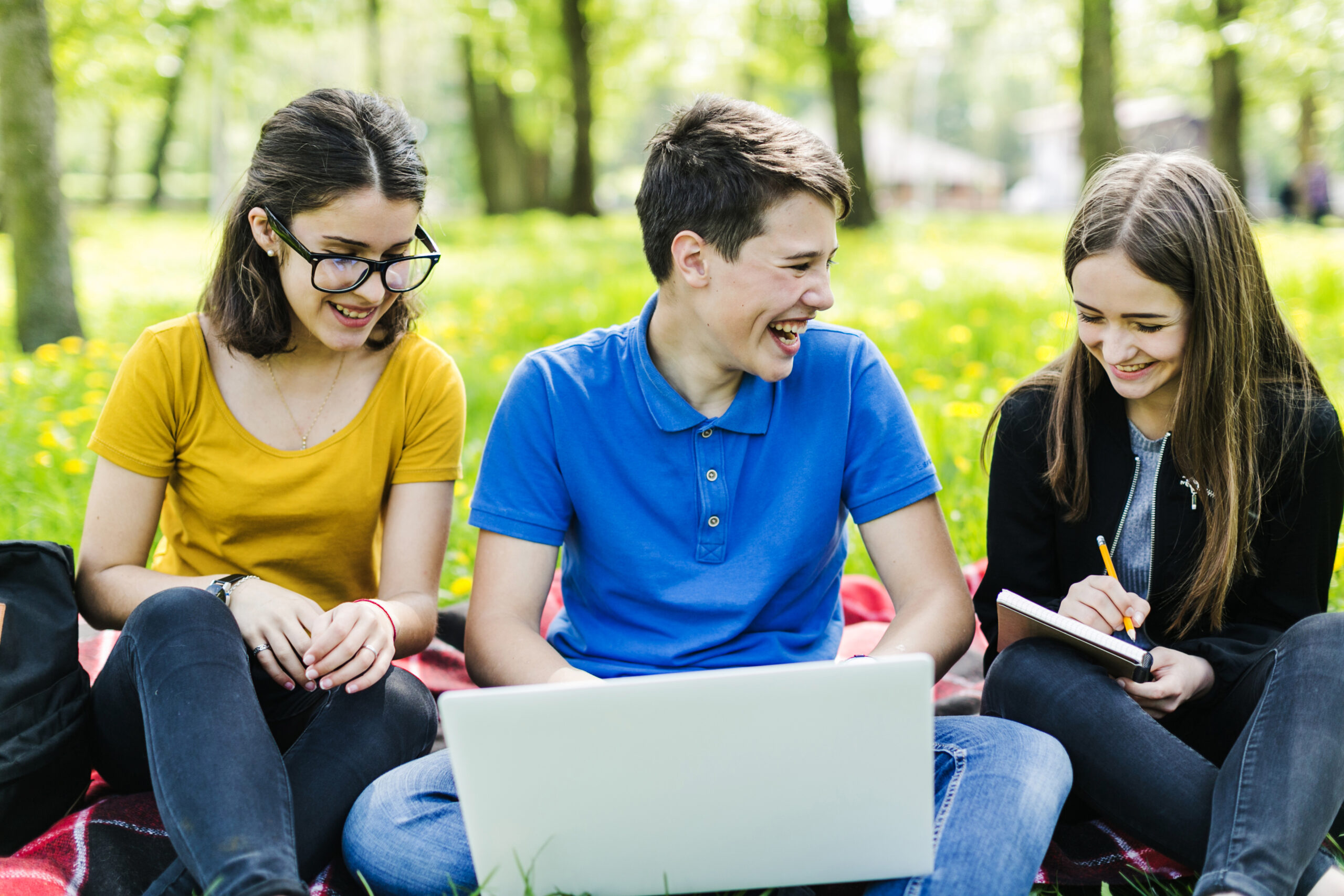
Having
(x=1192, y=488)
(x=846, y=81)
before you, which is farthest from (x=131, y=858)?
(x=846, y=81)

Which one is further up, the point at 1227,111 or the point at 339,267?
the point at 1227,111

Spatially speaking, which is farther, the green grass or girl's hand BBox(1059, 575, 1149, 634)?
the green grass

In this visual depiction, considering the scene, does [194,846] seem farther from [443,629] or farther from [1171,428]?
[1171,428]

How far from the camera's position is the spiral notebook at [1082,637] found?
5.76 feet

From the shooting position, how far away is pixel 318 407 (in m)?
2.31

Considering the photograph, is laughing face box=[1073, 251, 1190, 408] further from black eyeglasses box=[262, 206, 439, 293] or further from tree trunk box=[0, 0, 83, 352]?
tree trunk box=[0, 0, 83, 352]

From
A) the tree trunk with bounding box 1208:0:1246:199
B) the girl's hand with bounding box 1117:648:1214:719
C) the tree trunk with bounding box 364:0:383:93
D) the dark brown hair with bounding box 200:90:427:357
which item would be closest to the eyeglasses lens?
the dark brown hair with bounding box 200:90:427:357

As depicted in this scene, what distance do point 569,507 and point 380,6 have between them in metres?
15.8

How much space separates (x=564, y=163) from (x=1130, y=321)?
2699 cm

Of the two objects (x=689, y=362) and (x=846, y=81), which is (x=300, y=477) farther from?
(x=846, y=81)

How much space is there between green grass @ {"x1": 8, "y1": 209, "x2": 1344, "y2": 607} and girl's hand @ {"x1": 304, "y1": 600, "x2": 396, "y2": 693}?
2.79 feet

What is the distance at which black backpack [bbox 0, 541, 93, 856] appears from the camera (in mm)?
1834

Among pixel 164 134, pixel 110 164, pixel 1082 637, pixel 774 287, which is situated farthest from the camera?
pixel 110 164

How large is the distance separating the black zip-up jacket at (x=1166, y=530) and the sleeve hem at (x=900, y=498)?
0.67ft
